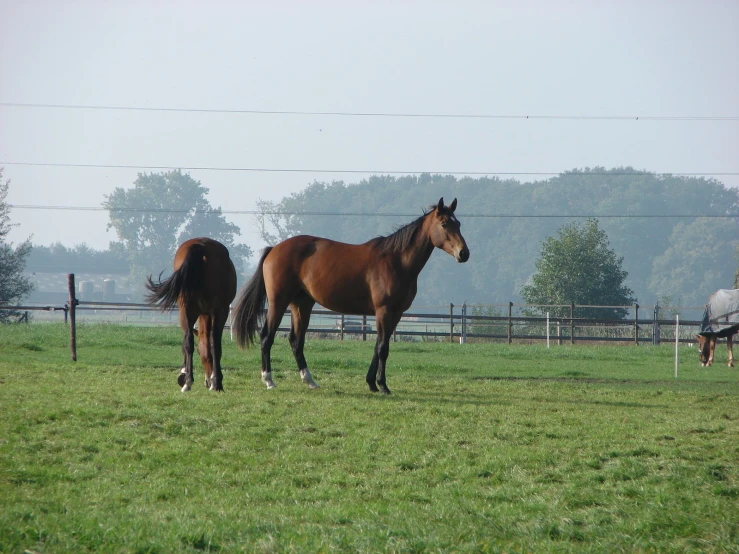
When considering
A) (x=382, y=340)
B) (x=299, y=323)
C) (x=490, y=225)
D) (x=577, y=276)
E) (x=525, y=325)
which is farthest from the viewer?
(x=490, y=225)

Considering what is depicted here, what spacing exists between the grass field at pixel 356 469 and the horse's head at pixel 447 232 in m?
1.87

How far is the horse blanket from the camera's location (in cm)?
2002

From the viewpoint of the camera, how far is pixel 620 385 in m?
13.9

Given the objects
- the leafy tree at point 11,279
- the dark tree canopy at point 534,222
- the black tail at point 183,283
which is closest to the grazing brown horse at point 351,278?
the black tail at point 183,283

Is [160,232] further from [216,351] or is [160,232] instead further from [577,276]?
[216,351]

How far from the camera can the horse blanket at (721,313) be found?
20.0m

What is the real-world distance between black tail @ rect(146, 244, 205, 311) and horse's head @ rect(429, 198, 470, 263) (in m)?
2.99

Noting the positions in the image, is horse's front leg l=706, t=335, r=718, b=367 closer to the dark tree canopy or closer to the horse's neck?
the horse's neck

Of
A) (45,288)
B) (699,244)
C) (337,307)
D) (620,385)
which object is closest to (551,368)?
(620,385)

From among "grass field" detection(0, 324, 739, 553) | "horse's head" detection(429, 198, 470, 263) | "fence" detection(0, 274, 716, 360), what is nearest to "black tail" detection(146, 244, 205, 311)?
"grass field" detection(0, 324, 739, 553)

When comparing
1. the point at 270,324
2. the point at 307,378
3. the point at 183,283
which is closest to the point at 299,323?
the point at 270,324

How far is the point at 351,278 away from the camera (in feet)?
36.9

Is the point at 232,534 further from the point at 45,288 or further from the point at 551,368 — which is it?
the point at 45,288

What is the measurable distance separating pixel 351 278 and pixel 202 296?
78.7 inches
